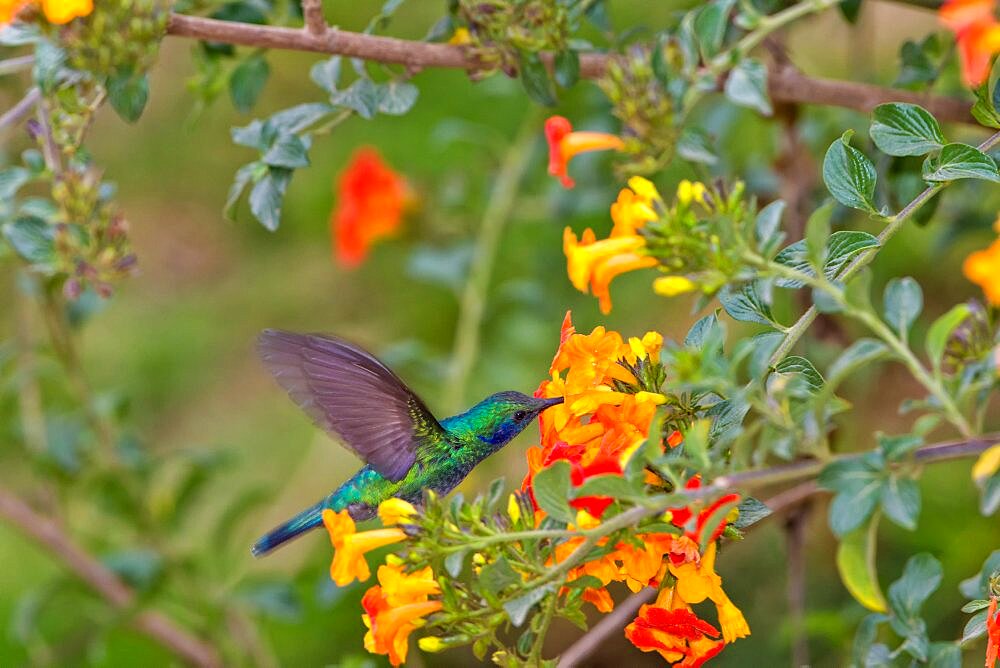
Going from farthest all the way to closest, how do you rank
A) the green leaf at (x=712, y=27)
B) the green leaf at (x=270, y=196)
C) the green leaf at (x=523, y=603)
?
1. the green leaf at (x=270, y=196)
2. the green leaf at (x=712, y=27)
3. the green leaf at (x=523, y=603)

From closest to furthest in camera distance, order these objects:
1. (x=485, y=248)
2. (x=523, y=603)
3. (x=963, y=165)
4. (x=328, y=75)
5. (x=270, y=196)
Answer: (x=523, y=603)
(x=963, y=165)
(x=270, y=196)
(x=328, y=75)
(x=485, y=248)

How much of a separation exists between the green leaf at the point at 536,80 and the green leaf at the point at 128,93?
47 cm

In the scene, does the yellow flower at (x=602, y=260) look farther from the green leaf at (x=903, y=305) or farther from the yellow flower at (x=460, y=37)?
the yellow flower at (x=460, y=37)

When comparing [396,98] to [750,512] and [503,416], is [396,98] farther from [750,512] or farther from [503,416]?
[750,512]

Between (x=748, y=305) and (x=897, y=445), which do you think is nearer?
(x=897, y=445)

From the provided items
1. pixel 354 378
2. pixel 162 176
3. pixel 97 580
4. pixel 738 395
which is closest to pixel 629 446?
pixel 738 395

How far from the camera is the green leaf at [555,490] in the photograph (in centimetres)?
100

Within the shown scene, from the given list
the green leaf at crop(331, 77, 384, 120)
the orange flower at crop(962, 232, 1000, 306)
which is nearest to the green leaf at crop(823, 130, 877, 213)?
the orange flower at crop(962, 232, 1000, 306)

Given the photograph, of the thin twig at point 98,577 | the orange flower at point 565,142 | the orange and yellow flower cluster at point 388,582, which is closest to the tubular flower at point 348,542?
the orange and yellow flower cluster at point 388,582

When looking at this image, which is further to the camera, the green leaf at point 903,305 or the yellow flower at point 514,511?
the yellow flower at point 514,511

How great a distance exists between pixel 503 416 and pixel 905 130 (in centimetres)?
59

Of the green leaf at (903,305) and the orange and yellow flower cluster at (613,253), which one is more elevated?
the orange and yellow flower cluster at (613,253)

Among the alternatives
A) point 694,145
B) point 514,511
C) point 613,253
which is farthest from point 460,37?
point 514,511

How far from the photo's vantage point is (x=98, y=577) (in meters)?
2.23
